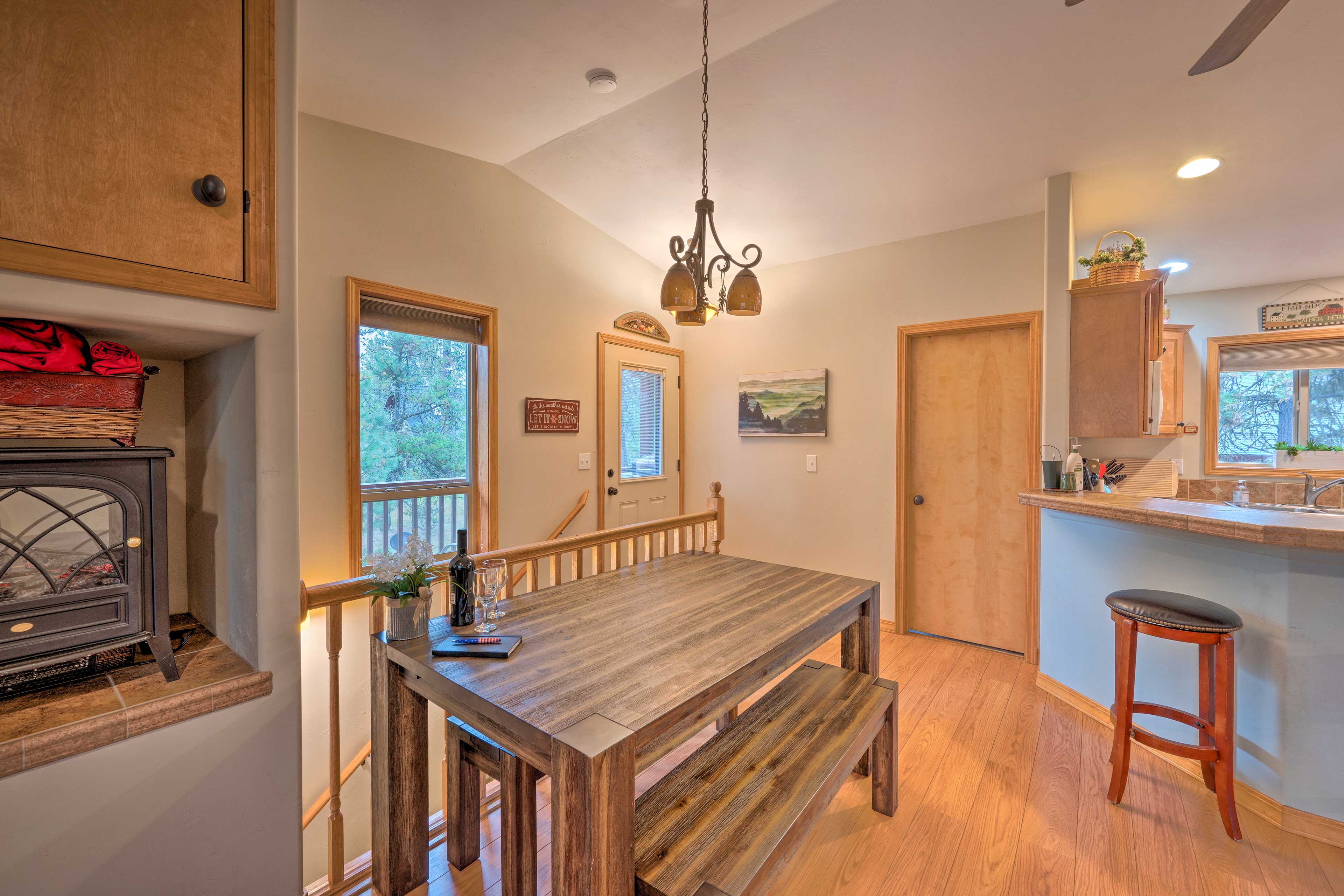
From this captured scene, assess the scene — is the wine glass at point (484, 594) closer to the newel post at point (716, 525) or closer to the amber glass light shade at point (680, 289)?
the amber glass light shade at point (680, 289)

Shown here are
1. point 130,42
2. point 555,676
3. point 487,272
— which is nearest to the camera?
point 130,42

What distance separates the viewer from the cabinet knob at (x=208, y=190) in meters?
1.13

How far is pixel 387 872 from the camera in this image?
154 centimetres

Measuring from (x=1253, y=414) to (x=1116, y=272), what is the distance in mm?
3061

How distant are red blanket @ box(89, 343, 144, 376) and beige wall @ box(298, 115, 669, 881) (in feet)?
3.70

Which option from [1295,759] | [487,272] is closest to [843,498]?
[1295,759]

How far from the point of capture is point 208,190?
113 centimetres

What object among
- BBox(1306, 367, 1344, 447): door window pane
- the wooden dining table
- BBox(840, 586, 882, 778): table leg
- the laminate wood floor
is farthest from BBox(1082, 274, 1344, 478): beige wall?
the wooden dining table

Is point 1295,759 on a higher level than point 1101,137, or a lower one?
lower

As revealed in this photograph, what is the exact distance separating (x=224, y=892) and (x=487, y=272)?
302 cm

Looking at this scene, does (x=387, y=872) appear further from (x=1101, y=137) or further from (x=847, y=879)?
(x=1101, y=137)

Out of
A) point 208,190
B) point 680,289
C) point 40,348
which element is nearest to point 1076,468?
point 680,289

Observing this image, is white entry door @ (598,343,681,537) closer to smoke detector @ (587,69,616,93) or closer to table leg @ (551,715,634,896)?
→ smoke detector @ (587,69,616,93)

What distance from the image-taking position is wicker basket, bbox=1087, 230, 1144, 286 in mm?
2627
